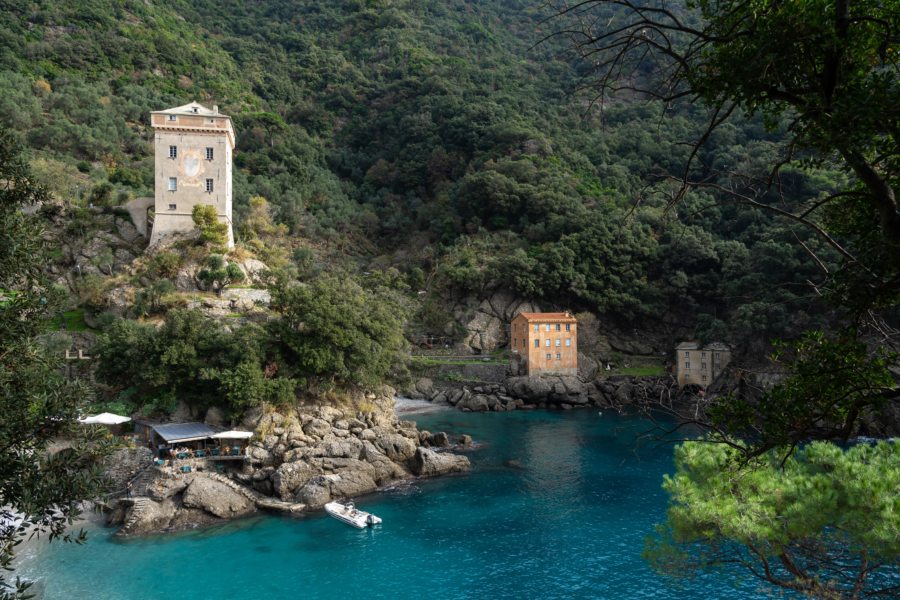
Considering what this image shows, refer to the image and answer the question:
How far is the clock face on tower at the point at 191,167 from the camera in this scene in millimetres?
38719

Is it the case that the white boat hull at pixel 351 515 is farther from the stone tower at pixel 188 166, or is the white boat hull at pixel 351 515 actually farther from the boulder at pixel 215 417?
the stone tower at pixel 188 166

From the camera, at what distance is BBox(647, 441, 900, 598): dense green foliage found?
9.76 metres

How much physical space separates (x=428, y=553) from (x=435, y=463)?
8.81 m

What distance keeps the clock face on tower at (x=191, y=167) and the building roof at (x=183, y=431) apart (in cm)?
1847

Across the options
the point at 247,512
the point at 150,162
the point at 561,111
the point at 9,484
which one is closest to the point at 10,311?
the point at 9,484

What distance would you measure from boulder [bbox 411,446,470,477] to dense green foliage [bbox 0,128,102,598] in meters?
21.9

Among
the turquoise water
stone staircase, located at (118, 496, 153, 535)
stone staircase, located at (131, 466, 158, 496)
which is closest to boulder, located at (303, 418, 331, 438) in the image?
the turquoise water

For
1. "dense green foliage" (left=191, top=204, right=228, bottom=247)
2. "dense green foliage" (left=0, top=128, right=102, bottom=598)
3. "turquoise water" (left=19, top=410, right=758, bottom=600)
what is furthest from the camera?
"dense green foliage" (left=191, top=204, right=228, bottom=247)

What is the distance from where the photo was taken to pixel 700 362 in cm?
5044

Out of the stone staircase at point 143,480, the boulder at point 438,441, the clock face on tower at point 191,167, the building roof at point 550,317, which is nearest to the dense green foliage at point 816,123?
the stone staircase at point 143,480

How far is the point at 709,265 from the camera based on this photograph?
190ft

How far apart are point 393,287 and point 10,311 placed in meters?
52.4

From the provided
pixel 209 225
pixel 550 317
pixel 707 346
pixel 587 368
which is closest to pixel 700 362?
pixel 707 346

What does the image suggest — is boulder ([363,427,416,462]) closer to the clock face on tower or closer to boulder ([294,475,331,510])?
boulder ([294,475,331,510])
